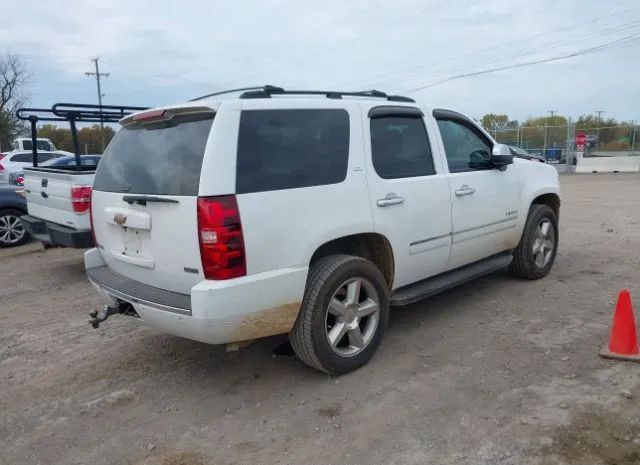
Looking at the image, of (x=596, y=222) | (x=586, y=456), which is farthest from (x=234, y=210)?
(x=596, y=222)

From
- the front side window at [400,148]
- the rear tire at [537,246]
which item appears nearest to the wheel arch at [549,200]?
the rear tire at [537,246]

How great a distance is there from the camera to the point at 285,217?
335cm

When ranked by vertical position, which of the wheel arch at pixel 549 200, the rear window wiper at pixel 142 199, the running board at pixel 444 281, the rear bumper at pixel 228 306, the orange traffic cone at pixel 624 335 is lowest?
the orange traffic cone at pixel 624 335

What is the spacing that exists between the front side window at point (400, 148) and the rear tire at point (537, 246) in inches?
71.5

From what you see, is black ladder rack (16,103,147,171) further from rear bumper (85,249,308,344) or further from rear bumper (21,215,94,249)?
rear bumper (85,249,308,344)

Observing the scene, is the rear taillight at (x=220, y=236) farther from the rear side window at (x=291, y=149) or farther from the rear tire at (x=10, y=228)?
the rear tire at (x=10, y=228)

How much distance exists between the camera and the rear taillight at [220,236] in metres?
3.09

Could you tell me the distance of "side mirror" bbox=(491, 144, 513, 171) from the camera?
197 inches

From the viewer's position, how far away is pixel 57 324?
512 cm

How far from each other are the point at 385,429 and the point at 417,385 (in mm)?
591

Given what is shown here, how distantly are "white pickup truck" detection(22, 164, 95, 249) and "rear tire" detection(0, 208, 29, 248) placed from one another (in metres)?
2.16

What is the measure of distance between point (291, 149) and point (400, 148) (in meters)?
1.11

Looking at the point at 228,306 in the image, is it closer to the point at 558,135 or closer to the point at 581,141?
the point at 581,141

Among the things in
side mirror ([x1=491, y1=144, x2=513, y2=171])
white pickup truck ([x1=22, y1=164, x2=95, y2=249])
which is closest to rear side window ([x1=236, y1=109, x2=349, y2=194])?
side mirror ([x1=491, y1=144, x2=513, y2=171])
